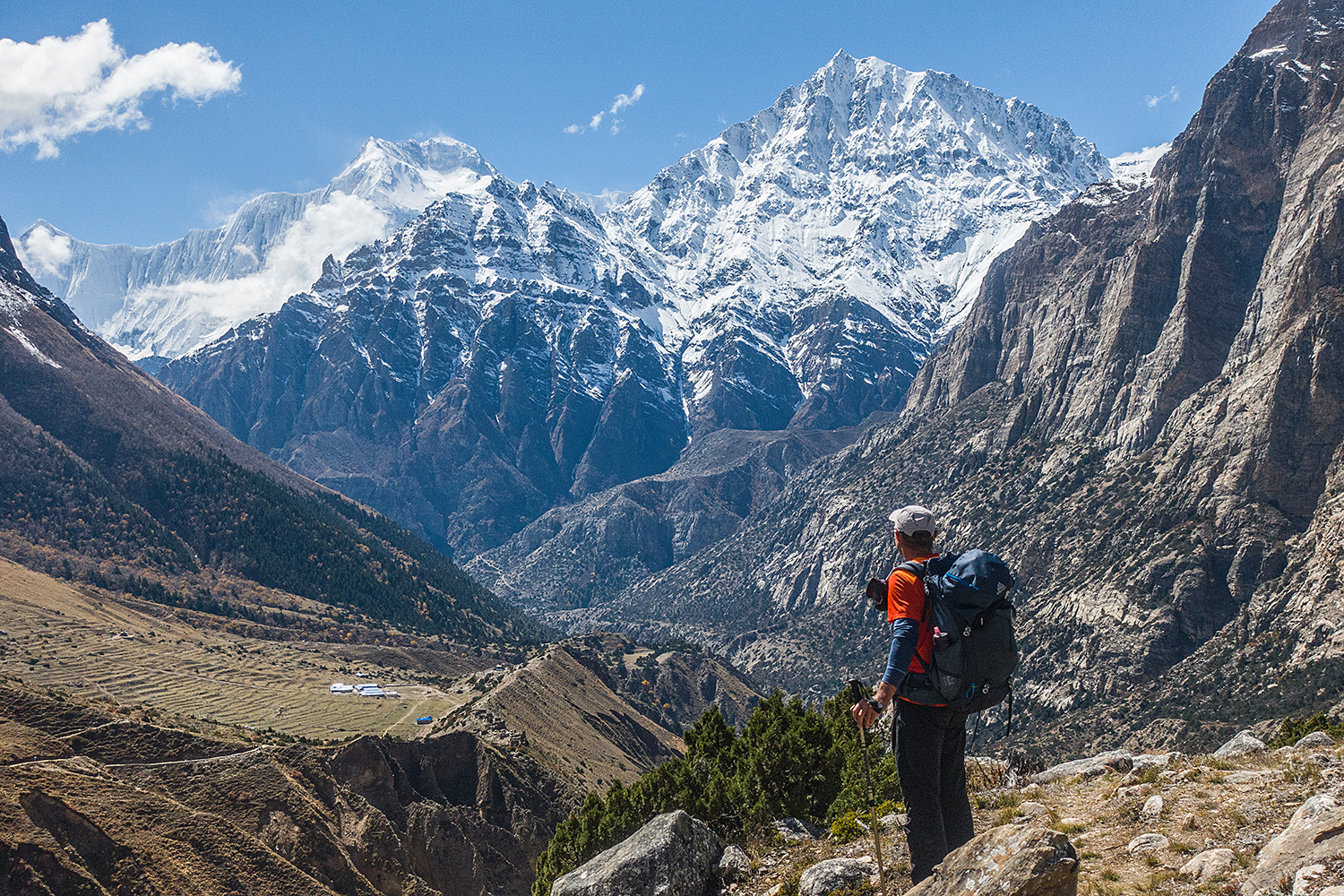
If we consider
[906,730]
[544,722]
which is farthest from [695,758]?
[544,722]

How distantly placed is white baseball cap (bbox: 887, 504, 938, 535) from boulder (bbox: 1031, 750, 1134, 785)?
53.5ft

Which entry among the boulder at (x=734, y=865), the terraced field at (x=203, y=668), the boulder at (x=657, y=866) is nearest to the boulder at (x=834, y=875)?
the boulder at (x=734, y=865)

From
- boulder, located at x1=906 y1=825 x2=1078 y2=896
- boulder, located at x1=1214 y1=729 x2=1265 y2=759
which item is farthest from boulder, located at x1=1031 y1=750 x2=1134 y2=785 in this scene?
boulder, located at x1=906 y1=825 x2=1078 y2=896

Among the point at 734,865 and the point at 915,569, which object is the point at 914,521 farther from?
the point at 734,865

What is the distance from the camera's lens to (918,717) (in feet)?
39.9

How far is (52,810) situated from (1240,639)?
162165 mm

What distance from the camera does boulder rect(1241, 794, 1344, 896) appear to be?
37.1 feet

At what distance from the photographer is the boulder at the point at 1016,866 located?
33.0ft

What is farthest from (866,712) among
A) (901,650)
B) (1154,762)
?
(1154,762)

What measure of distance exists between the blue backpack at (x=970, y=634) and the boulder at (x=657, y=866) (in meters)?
8.41

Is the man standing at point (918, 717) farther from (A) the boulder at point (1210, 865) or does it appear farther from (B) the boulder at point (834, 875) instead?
(A) the boulder at point (1210, 865)

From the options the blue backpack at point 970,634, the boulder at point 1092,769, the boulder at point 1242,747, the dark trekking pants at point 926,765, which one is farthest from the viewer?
the boulder at point 1242,747

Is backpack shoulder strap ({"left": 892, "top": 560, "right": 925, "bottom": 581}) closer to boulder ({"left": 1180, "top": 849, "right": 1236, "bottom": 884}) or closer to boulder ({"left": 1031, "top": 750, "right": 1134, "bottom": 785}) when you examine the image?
boulder ({"left": 1180, "top": 849, "right": 1236, "bottom": 884})

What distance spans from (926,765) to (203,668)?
5867 inches
